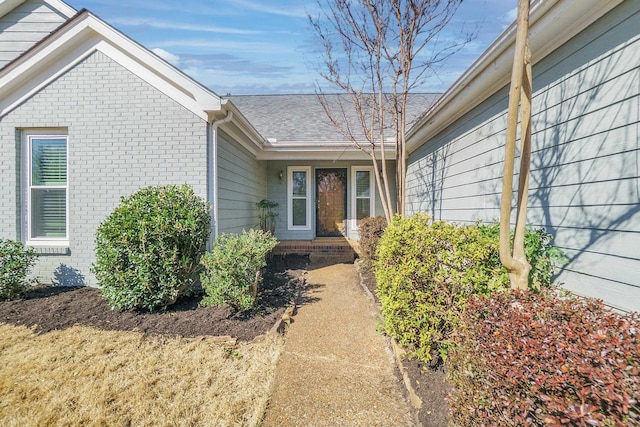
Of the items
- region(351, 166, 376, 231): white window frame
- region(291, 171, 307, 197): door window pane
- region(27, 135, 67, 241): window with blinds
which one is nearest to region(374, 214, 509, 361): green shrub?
region(27, 135, 67, 241): window with blinds

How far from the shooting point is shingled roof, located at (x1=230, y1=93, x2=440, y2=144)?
8.84 meters

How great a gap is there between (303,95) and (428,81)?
7080mm

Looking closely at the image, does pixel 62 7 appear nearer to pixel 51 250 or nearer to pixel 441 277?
pixel 51 250

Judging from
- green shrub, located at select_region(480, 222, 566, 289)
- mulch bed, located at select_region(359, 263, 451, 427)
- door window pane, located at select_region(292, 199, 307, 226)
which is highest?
door window pane, located at select_region(292, 199, 307, 226)

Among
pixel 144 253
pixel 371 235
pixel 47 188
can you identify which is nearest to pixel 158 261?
Answer: pixel 144 253

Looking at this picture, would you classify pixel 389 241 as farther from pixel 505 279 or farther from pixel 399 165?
pixel 399 165

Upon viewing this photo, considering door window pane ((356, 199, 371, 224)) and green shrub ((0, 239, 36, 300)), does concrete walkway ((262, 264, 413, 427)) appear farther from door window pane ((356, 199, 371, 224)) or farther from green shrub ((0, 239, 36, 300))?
door window pane ((356, 199, 371, 224))

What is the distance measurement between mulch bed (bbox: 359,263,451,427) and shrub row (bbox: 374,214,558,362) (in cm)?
15

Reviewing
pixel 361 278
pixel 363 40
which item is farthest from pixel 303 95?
pixel 361 278

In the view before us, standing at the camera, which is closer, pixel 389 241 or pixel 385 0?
pixel 389 241

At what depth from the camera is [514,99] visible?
210 centimetres

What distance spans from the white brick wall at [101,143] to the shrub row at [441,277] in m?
3.74

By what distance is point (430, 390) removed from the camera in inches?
102

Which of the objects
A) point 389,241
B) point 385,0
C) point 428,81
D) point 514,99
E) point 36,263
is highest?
point 385,0
